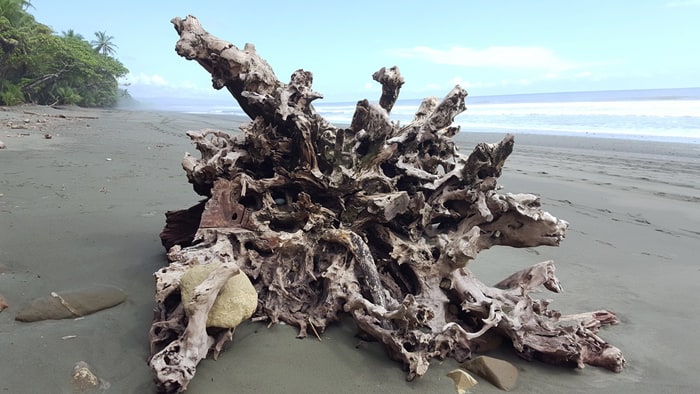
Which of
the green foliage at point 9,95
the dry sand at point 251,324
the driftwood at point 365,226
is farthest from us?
the green foliage at point 9,95

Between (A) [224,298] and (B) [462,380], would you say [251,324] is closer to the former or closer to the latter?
(A) [224,298]

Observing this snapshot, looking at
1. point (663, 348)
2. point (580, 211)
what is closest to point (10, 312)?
point (663, 348)

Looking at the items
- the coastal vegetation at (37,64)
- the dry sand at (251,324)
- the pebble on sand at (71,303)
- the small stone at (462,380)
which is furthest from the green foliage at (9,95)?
the small stone at (462,380)

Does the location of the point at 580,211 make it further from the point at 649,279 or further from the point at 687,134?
the point at 687,134

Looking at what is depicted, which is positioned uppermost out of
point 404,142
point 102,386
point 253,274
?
point 404,142

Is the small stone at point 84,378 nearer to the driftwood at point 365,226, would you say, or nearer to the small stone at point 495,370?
the driftwood at point 365,226

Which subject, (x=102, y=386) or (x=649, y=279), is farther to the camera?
(x=649, y=279)

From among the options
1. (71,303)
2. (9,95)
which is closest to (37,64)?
(9,95)

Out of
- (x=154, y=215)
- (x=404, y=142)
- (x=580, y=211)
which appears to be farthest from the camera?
(x=580, y=211)
